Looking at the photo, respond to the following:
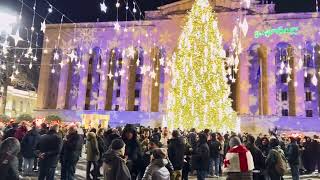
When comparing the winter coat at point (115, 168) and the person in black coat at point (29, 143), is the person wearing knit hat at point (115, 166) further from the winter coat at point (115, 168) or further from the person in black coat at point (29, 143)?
the person in black coat at point (29, 143)

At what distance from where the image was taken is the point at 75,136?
912 centimetres

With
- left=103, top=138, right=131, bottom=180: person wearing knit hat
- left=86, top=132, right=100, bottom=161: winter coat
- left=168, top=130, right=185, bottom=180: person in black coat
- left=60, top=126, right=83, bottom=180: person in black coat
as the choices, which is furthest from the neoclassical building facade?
left=103, top=138, right=131, bottom=180: person wearing knit hat

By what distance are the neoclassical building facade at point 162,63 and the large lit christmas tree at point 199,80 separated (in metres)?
16.8

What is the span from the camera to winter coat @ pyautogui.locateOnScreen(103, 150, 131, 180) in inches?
174

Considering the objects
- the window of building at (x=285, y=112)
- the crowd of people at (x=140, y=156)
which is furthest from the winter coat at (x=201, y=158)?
the window of building at (x=285, y=112)

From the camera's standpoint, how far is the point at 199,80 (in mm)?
20719

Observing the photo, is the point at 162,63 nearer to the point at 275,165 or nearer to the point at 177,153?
the point at 177,153

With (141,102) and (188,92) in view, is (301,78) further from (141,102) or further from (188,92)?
(188,92)

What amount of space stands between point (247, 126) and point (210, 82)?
2053cm

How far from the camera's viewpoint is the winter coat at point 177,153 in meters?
8.02

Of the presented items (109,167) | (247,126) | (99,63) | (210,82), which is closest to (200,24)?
(210,82)

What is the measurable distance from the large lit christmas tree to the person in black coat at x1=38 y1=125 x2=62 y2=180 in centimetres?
1267

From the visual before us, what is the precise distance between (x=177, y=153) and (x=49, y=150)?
3470mm

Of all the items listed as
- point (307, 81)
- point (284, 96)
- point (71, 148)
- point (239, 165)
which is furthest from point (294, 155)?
point (307, 81)
